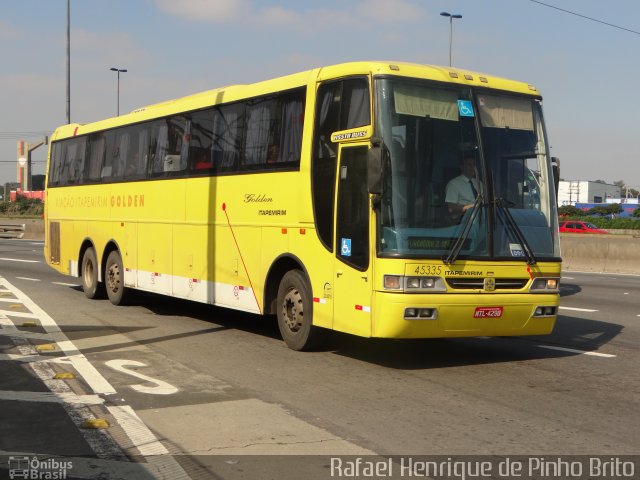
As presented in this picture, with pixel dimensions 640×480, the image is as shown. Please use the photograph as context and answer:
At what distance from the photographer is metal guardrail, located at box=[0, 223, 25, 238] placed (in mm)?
47694

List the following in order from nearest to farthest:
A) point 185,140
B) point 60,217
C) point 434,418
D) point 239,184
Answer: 1. point 434,418
2. point 239,184
3. point 185,140
4. point 60,217

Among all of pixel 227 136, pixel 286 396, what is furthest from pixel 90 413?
pixel 227 136

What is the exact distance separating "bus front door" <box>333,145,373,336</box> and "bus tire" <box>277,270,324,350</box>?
0.67 metres

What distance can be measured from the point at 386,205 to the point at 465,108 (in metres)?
1.59

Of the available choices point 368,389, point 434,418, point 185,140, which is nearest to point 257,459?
point 434,418

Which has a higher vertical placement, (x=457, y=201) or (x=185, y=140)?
(x=185, y=140)

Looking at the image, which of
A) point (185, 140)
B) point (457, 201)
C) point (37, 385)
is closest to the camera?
point (37, 385)

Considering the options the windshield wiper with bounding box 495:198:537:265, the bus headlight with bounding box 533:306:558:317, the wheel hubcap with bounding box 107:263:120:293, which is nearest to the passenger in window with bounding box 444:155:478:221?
the windshield wiper with bounding box 495:198:537:265

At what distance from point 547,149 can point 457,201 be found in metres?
1.66

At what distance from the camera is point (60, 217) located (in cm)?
1878

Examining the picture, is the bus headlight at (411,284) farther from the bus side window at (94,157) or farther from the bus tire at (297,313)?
the bus side window at (94,157)

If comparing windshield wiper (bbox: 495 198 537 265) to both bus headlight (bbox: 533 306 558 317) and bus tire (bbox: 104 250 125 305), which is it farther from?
bus tire (bbox: 104 250 125 305)

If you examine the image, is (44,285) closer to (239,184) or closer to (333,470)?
(239,184)

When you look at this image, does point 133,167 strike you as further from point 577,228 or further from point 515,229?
point 577,228
